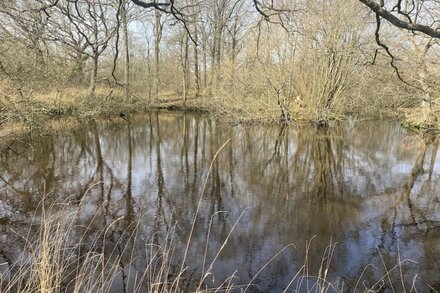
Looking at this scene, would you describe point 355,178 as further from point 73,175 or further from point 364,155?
point 73,175

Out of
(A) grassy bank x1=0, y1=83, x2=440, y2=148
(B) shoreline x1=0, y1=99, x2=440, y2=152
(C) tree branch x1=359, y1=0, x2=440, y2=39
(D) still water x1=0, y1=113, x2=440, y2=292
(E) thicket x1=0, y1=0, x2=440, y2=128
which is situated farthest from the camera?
(E) thicket x1=0, y1=0, x2=440, y2=128

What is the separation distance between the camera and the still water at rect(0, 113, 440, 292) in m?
4.41

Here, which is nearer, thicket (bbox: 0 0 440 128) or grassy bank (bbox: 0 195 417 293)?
grassy bank (bbox: 0 195 417 293)

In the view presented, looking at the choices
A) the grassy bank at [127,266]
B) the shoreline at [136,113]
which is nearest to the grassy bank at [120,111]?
the shoreline at [136,113]

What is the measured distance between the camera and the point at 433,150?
36.8ft

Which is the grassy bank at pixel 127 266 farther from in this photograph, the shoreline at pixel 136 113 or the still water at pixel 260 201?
the shoreline at pixel 136 113

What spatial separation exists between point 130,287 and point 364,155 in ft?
27.9

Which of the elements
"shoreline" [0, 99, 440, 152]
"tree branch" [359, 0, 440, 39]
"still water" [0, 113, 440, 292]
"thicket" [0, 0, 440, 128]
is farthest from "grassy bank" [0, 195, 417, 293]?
"thicket" [0, 0, 440, 128]

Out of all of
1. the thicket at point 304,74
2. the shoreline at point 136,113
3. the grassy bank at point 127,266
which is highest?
the thicket at point 304,74

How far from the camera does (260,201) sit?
661 centimetres

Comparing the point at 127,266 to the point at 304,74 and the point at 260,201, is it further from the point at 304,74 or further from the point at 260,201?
the point at 304,74

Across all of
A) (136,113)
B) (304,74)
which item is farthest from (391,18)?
(136,113)

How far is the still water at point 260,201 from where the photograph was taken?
14.5 feet

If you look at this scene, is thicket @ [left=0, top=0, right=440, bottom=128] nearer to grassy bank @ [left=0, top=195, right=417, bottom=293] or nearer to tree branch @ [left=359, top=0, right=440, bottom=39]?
grassy bank @ [left=0, top=195, right=417, bottom=293]
